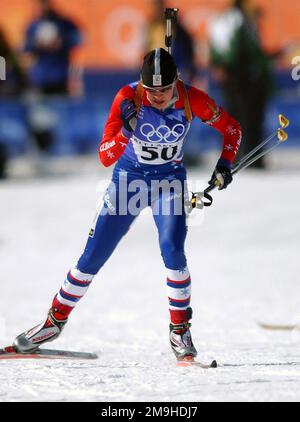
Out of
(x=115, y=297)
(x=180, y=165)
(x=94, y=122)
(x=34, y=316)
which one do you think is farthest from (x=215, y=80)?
(x=180, y=165)

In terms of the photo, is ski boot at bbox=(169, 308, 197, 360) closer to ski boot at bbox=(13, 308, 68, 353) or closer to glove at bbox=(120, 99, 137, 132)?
ski boot at bbox=(13, 308, 68, 353)

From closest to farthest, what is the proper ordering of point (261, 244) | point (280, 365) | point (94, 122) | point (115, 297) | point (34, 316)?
point (280, 365) → point (34, 316) → point (115, 297) → point (261, 244) → point (94, 122)

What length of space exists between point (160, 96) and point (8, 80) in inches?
343

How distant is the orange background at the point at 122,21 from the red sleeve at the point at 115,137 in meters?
10.4

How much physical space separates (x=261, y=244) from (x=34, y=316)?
3861 mm

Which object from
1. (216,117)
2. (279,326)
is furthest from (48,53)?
(216,117)

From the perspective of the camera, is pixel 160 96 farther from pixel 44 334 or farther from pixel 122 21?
pixel 122 21

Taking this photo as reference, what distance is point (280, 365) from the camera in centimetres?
598

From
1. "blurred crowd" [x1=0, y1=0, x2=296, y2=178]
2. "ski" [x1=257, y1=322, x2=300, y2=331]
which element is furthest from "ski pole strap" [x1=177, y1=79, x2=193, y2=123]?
"blurred crowd" [x1=0, y1=0, x2=296, y2=178]

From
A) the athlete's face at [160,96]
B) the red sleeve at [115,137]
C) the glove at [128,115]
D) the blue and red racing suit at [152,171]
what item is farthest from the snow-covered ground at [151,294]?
the athlete's face at [160,96]

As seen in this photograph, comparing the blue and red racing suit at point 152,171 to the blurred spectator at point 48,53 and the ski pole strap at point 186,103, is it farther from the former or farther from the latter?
the blurred spectator at point 48,53

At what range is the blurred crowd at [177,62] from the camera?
13.8 metres

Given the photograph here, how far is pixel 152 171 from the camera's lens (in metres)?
6.30
